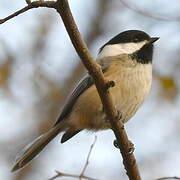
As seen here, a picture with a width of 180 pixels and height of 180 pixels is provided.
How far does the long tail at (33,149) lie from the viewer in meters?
3.81

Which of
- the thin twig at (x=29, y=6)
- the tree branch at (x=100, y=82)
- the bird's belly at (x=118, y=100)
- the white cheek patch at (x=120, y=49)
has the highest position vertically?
the white cheek patch at (x=120, y=49)

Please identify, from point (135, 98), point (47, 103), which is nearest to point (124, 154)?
point (135, 98)

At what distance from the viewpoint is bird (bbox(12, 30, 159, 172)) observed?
378 centimetres

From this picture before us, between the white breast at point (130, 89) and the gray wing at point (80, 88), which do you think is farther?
the gray wing at point (80, 88)

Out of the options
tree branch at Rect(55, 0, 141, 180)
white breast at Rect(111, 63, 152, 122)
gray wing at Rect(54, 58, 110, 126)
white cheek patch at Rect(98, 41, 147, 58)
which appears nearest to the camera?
tree branch at Rect(55, 0, 141, 180)

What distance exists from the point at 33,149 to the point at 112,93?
2.48 feet

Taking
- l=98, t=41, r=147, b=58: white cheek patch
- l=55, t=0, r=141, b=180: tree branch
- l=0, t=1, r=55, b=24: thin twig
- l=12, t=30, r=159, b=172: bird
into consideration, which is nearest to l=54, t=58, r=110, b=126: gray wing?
l=12, t=30, r=159, b=172: bird

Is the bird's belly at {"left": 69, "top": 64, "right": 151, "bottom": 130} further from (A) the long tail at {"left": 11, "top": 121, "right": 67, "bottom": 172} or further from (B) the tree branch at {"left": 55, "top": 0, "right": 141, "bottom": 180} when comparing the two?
(B) the tree branch at {"left": 55, "top": 0, "right": 141, "bottom": 180}

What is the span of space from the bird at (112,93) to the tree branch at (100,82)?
0.61 meters

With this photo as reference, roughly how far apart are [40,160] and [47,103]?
680 mm

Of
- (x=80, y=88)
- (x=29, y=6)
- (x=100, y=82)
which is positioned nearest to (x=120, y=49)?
(x=80, y=88)

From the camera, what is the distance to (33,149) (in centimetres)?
396

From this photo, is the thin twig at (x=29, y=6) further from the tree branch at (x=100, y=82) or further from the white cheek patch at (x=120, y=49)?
the white cheek patch at (x=120, y=49)

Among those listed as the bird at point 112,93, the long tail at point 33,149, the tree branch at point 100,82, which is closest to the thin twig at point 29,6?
the tree branch at point 100,82
